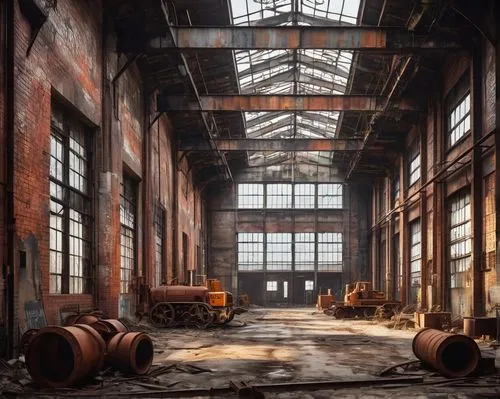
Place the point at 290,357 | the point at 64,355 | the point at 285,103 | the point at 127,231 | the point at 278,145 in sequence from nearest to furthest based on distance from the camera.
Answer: the point at 64,355
the point at 290,357
the point at 127,231
the point at 285,103
the point at 278,145

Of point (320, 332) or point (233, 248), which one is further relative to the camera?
point (233, 248)

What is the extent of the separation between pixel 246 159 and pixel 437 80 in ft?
61.9

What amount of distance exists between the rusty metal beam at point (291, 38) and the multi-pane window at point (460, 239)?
5.56 metres

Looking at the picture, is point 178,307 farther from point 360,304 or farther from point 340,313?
point 360,304

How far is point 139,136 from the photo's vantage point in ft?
71.7

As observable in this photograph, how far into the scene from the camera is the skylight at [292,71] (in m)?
21.4

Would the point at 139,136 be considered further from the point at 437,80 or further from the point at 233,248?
the point at 233,248

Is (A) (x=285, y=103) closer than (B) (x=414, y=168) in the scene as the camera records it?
Yes

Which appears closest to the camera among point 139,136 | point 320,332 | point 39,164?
point 39,164

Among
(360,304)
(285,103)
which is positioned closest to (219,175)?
(360,304)

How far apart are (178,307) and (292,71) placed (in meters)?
12.1

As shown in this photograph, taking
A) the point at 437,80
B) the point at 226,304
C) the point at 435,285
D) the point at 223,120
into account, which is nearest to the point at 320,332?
the point at 226,304

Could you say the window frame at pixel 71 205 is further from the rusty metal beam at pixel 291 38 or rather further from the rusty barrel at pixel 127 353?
the rusty barrel at pixel 127 353

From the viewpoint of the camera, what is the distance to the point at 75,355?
337 inches
